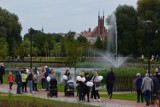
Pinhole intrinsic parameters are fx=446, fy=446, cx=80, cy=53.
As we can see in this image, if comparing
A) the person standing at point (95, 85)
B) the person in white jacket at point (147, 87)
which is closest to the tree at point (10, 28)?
the person standing at point (95, 85)

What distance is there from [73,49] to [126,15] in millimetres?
28479

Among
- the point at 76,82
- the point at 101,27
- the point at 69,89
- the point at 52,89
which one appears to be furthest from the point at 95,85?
the point at 101,27

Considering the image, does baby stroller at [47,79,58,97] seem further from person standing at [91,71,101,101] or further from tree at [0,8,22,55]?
tree at [0,8,22,55]

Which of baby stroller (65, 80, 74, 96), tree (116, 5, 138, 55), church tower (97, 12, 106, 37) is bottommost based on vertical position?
baby stroller (65, 80, 74, 96)

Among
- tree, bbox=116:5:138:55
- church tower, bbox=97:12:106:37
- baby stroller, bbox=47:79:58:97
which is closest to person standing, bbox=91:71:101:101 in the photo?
baby stroller, bbox=47:79:58:97

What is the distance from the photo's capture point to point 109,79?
25391mm

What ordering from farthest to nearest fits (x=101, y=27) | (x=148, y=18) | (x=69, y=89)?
(x=101, y=27)
(x=148, y=18)
(x=69, y=89)

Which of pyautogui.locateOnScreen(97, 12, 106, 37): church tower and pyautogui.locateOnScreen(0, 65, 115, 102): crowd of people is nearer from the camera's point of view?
pyautogui.locateOnScreen(0, 65, 115, 102): crowd of people

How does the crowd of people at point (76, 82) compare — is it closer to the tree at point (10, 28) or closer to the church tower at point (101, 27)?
the tree at point (10, 28)

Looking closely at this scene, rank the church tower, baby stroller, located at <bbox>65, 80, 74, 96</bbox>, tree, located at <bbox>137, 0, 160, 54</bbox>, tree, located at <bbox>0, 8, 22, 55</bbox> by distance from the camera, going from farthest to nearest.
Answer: the church tower → tree, located at <bbox>0, 8, 22, 55</bbox> → tree, located at <bbox>137, 0, 160, 54</bbox> → baby stroller, located at <bbox>65, 80, 74, 96</bbox>

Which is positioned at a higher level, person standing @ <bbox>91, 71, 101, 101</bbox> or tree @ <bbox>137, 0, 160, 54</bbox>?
→ tree @ <bbox>137, 0, 160, 54</bbox>

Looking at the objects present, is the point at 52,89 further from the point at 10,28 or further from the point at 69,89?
the point at 10,28

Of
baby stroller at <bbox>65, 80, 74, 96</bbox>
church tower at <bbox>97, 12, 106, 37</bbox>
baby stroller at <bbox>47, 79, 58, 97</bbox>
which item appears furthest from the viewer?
church tower at <bbox>97, 12, 106, 37</bbox>

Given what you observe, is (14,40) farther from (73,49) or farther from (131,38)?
(73,49)
